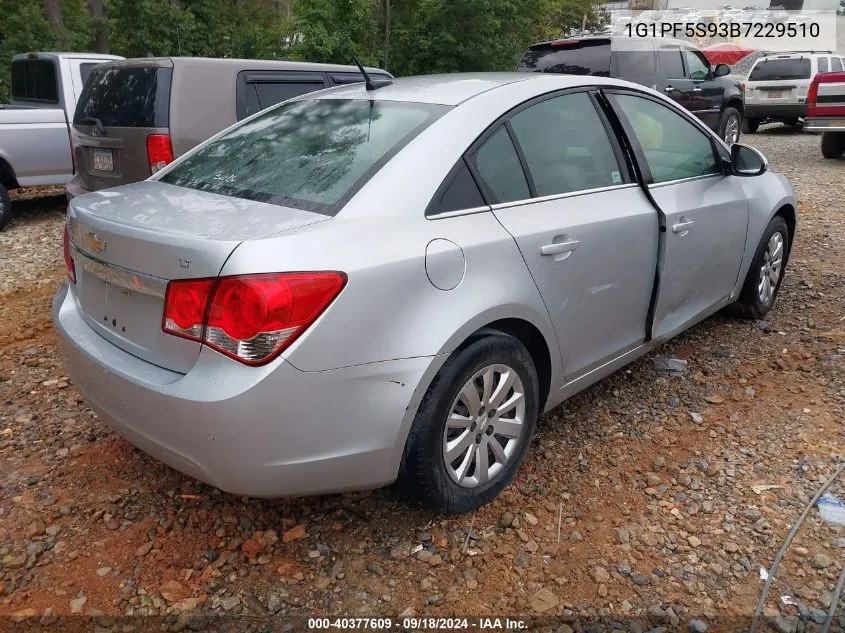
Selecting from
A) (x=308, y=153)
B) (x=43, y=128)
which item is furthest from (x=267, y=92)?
(x=308, y=153)

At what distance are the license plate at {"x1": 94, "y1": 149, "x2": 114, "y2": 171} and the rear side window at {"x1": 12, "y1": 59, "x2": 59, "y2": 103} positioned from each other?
8.09 ft

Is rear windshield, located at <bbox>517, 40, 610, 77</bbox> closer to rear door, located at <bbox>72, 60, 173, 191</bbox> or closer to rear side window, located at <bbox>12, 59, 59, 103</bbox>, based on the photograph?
rear door, located at <bbox>72, 60, 173, 191</bbox>

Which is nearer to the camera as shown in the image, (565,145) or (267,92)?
(565,145)

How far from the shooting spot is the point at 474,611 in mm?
2260

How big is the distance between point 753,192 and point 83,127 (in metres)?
5.15

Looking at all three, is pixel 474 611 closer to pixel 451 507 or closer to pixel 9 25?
pixel 451 507

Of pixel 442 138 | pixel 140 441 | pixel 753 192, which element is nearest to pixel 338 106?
pixel 442 138

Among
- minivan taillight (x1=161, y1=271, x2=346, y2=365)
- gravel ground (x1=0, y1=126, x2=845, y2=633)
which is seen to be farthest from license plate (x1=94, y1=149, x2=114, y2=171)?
minivan taillight (x1=161, y1=271, x2=346, y2=365)

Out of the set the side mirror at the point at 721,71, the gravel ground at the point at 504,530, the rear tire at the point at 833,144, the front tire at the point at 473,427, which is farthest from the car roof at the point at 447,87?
the rear tire at the point at 833,144

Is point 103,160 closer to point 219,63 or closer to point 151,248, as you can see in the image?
point 219,63

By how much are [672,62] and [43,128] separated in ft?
26.8

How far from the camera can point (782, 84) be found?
15164 mm

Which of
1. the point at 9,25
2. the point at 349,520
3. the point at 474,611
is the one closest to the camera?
the point at 474,611

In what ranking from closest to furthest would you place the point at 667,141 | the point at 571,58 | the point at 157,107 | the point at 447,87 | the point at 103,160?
the point at 447,87, the point at 667,141, the point at 157,107, the point at 103,160, the point at 571,58
